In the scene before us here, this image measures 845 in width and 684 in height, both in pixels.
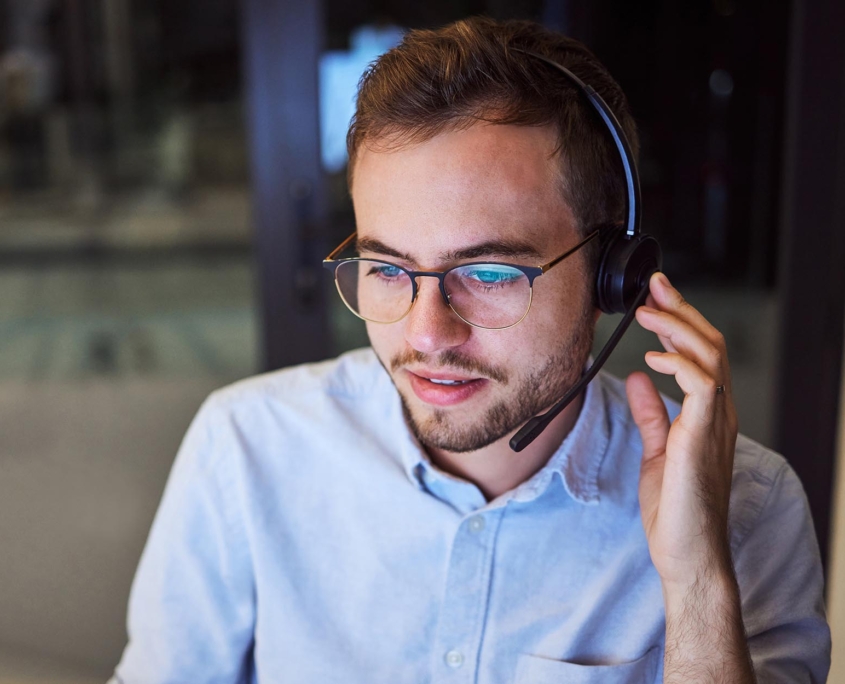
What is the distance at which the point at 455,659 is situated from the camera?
3.62 ft

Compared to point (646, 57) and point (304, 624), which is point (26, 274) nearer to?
point (646, 57)

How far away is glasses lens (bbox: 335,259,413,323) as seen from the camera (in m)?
1.12

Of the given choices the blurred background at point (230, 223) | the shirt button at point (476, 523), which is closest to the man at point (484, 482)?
the shirt button at point (476, 523)

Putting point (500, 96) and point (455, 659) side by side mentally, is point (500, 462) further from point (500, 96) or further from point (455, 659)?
point (500, 96)

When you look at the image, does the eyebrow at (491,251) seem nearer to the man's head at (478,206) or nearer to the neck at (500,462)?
the man's head at (478,206)

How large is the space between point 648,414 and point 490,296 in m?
0.28

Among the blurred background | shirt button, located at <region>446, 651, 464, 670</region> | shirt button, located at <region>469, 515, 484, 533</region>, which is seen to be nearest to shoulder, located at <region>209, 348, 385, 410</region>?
shirt button, located at <region>469, 515, 484, 533</region>

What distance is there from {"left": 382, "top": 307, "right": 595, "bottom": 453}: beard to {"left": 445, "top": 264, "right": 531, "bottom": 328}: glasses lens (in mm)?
55

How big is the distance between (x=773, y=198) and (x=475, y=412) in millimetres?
2098

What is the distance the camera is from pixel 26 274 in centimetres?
401

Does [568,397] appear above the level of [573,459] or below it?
above

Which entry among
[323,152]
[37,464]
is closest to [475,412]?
[323,152]

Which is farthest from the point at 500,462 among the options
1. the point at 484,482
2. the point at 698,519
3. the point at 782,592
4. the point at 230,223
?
the point at 230,223

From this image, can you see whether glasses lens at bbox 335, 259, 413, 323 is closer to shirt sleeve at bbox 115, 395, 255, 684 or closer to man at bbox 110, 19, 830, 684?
man at bbox 110, 19, 830, 684
